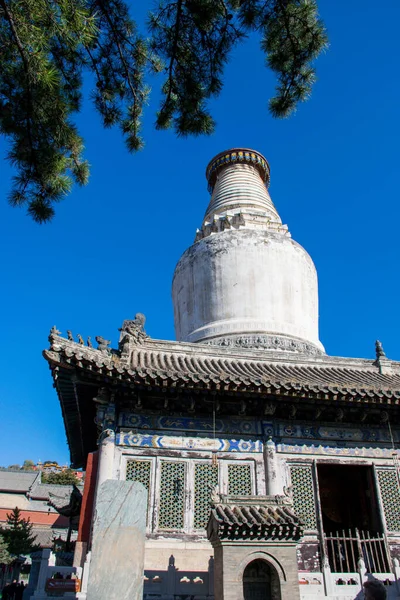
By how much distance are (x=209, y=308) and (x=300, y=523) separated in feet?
32.7

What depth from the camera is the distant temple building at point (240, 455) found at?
356 inches

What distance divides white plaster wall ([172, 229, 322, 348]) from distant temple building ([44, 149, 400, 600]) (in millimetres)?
2793

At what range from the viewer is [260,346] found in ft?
53.8

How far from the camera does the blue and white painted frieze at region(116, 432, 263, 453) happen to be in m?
11.2

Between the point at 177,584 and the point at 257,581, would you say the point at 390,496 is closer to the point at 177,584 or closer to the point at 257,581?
the point at 257,581

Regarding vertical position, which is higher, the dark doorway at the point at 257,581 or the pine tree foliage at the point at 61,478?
the pine tree foliage at the point at 61,478

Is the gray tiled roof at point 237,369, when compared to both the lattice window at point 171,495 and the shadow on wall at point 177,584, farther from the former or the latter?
the shadow on wall at point 177,584

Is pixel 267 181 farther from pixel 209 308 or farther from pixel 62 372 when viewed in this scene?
pixel 62 372

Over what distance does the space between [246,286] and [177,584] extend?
10.6m

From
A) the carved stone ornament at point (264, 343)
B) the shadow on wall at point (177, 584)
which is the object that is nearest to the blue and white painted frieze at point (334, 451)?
the shadow on wall at point (177, 584)

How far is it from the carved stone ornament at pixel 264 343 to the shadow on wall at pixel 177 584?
7.67 metres

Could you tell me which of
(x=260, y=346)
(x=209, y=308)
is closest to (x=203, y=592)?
(x=260, y=346)

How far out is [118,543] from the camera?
538 cm

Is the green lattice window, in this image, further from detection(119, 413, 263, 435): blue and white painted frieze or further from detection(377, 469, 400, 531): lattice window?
detection(377, 469, 400, 531): lattice window
